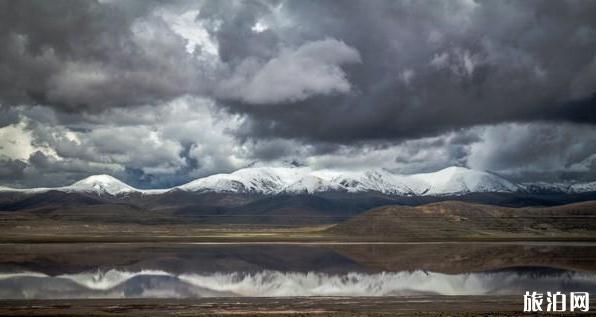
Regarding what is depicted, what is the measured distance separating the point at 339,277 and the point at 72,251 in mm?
71495

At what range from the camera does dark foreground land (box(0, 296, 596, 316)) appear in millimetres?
49969

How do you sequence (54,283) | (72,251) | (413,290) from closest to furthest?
(413,290), (54,283), (72,251)

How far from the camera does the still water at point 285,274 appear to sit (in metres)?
65.1

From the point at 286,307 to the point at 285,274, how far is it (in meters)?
28.4

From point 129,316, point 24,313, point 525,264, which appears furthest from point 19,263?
point 525,264

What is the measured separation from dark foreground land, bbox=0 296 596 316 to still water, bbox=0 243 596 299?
4276 mm

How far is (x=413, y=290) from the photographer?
6525 centimetres

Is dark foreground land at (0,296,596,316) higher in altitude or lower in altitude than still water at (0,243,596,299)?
lower

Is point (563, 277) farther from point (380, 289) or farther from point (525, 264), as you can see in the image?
point (380, 289)

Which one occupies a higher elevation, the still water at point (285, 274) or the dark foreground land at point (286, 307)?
the still water at point (285, 274)

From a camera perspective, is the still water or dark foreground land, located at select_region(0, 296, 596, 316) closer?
dark foreground land, located at select_region(0, 296, 596, 316)

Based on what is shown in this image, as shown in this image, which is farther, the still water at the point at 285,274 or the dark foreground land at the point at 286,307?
the still water at the point at 285,274

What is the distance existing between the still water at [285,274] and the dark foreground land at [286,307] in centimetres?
428

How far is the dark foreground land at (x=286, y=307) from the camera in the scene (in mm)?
49969
